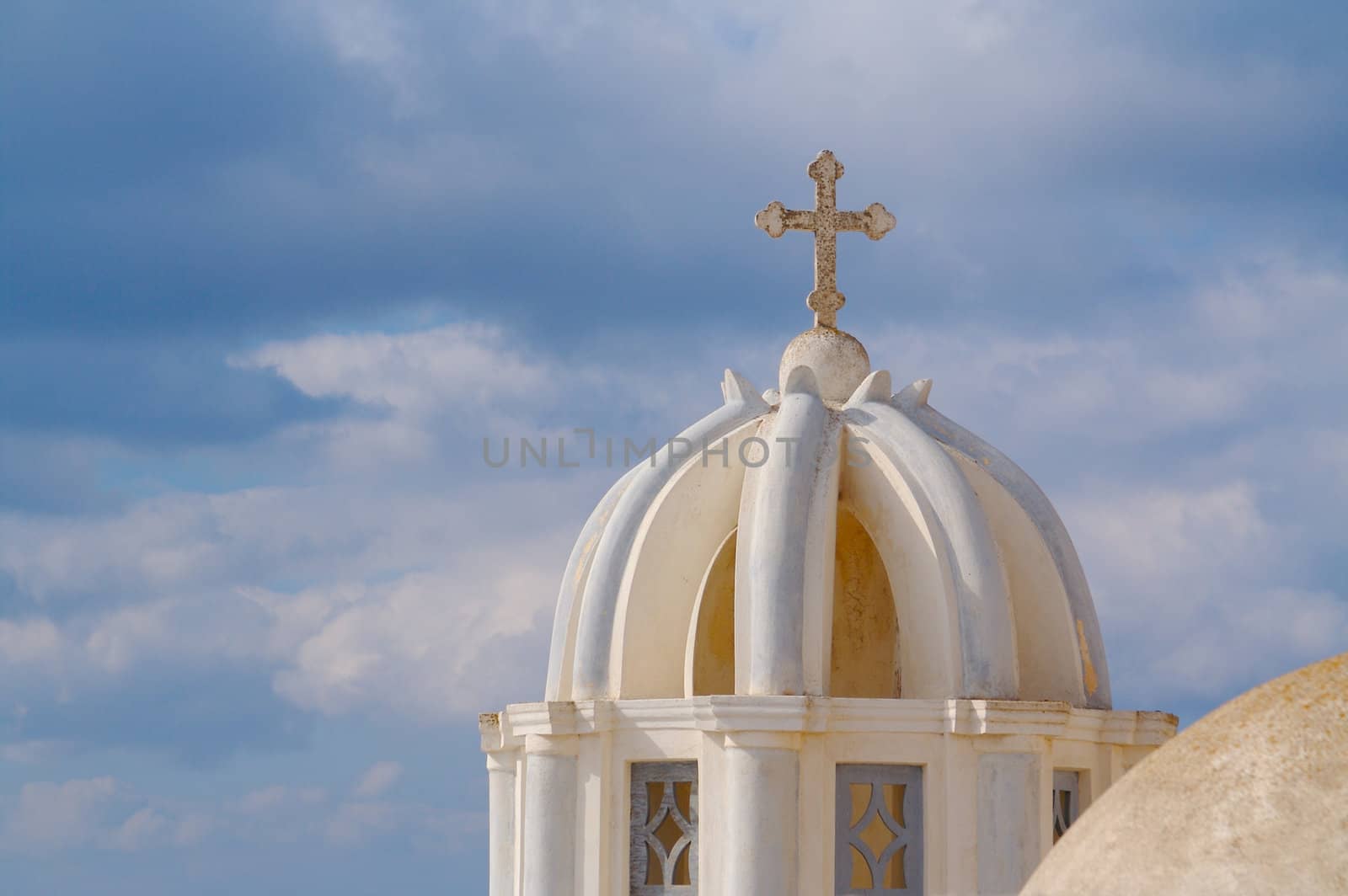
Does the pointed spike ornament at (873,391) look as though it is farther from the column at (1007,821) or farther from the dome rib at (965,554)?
the column at (1007,821)

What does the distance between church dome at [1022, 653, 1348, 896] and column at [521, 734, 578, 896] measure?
286 inches

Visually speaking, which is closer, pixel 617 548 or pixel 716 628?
pixel 617 548

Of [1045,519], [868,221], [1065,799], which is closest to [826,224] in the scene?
[868,221]

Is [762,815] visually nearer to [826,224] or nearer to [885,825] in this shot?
[885,825]

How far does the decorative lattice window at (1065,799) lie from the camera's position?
1557 centimetres

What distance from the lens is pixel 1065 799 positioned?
15.7 m

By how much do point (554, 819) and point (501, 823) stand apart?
2.03 m

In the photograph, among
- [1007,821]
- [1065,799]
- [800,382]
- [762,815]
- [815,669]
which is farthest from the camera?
[800,382]

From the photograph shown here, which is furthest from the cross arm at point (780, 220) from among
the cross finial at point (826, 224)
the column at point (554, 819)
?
the column at point (554, 819)

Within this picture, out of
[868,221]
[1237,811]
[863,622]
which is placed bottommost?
[1237,811]

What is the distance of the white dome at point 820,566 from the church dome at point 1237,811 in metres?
6.44

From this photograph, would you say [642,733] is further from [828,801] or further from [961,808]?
[961,808]

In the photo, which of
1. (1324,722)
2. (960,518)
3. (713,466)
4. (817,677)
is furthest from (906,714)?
(1324,722)

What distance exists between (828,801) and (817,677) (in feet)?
2.98
